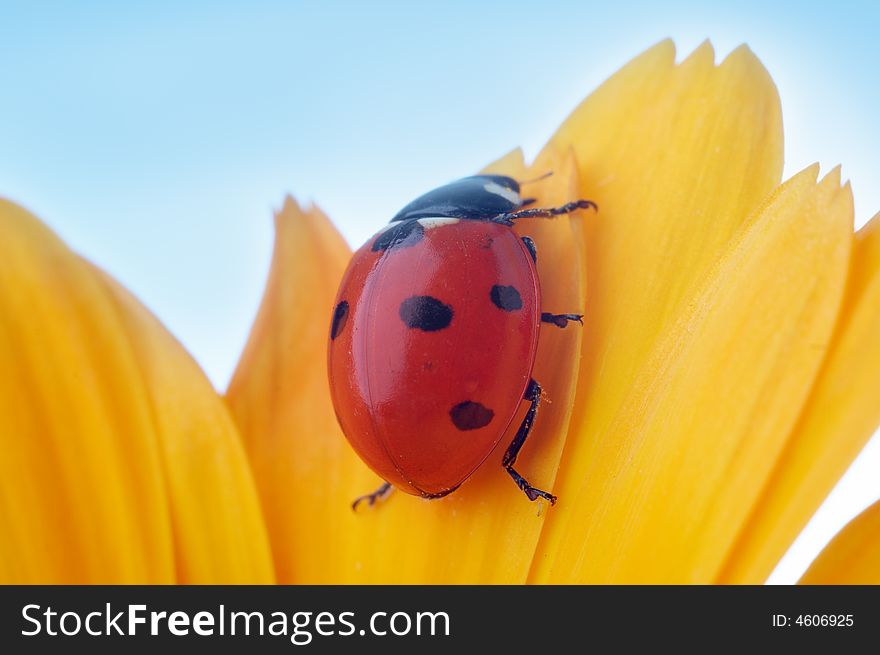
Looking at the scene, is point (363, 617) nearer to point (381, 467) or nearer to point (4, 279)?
point (381, 467)

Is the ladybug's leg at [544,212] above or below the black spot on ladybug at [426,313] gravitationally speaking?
above

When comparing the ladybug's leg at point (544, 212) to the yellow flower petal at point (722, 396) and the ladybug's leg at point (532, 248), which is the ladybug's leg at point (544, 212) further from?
the yellow flower petal at point (722, 396)

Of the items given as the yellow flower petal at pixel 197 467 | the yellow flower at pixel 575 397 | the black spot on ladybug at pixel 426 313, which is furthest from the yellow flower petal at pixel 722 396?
the yellow flower petal at pixel 197 467

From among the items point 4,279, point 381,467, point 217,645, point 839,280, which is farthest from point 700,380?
point 4,279

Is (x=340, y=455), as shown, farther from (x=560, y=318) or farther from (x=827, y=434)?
(x=827, y=434)

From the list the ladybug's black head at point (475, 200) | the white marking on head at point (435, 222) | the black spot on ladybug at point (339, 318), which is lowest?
the black spot on ladybug at point (339, 318)

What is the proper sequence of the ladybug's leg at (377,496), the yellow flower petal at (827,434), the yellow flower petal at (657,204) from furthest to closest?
1. the ladybug's leg at (377,496)
2. the yellow flower petal at (657,204)
3. the yellow flower petal at (827,434)
